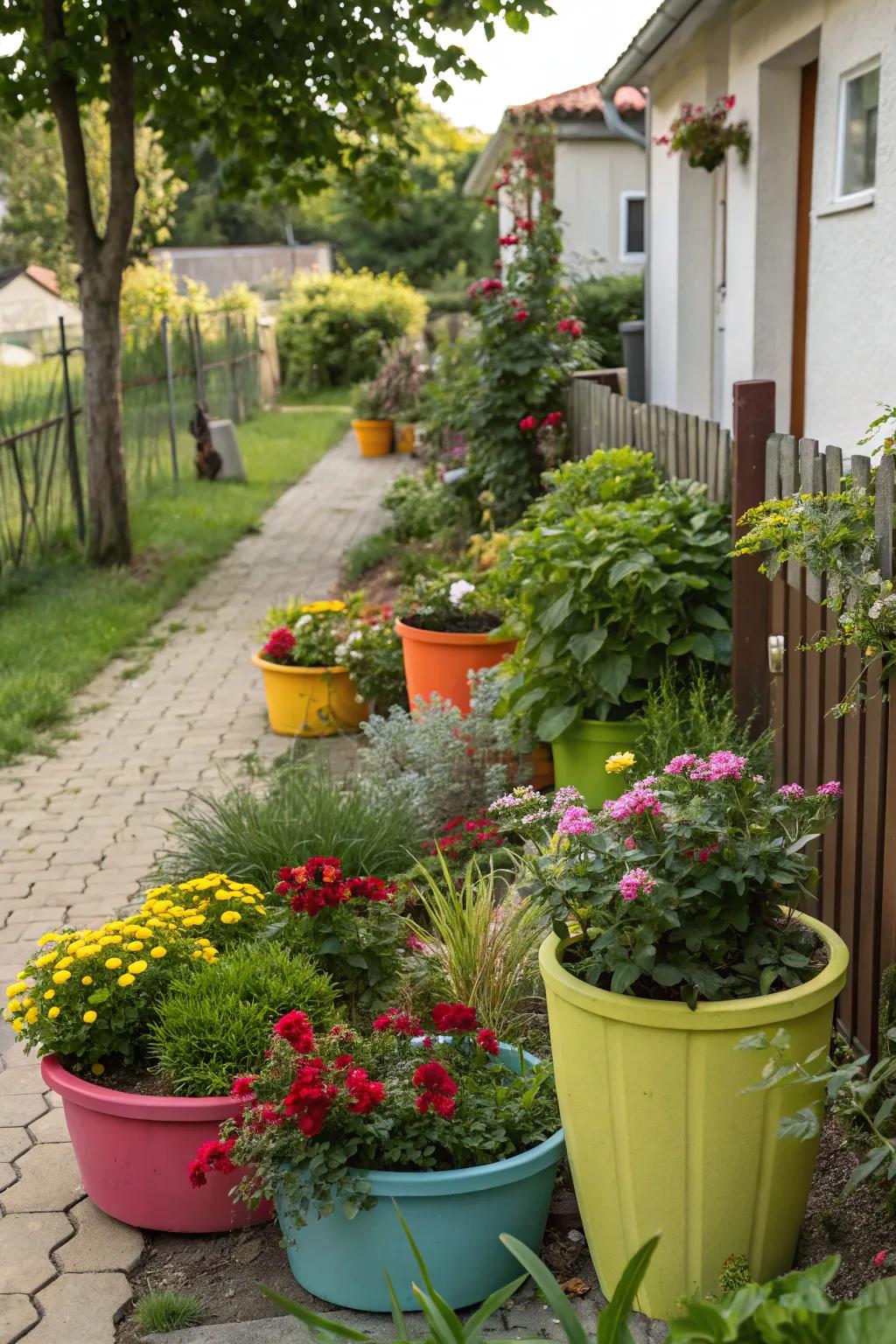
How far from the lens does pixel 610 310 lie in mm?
14758

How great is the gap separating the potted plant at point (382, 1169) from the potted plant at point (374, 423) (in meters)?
17.0

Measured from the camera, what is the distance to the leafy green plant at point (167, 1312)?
2.71 metres

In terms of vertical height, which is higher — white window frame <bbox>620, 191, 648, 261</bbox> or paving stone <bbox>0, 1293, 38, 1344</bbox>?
white window frame <bbox>620, 191, 648, 261</bbox>

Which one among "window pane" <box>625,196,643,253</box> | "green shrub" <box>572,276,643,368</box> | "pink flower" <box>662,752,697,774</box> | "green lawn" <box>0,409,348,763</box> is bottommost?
"green lawn" <box>0,409,348,763</box>

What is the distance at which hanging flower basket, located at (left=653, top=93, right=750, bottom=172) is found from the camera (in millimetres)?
7920

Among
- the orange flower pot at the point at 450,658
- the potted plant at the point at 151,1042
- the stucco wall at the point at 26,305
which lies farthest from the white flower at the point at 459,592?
the stucco wall at the point at 26,305

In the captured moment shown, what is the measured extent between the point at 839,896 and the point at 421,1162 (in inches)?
51.7

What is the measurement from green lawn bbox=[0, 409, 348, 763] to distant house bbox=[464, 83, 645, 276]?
5160 mm

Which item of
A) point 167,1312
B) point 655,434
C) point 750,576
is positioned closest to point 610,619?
point 750,576

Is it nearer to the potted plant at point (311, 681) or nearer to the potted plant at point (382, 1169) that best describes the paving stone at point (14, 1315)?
the potted plant at point (382, 1169)

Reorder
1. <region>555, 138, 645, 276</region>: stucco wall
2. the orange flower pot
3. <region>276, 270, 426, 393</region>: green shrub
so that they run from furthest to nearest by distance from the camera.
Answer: <region>276, 270, 426, 393</region>: green shrub < <region>555, 138, 645, 276</region>: stucco wall < the orange flower pot

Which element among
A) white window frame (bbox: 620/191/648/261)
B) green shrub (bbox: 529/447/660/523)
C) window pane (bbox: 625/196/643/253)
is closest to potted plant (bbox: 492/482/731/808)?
green shrub (bbox: 529/447/660/523)

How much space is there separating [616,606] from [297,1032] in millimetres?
2436

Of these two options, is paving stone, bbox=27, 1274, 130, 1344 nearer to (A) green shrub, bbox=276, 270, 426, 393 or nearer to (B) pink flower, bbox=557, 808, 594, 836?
(B) pink flower, bbox=557, 808, 594, 836
